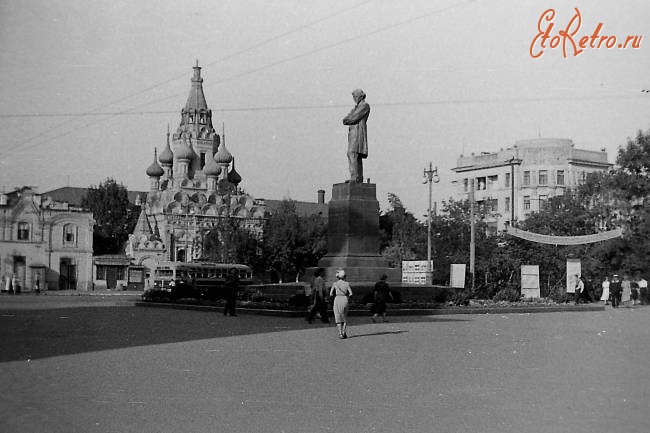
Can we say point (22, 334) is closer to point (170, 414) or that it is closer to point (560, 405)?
point (170, 414)

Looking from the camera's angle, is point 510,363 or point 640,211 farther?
point 640,211

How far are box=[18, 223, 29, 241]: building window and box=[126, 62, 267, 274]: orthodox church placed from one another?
69430 millimetres

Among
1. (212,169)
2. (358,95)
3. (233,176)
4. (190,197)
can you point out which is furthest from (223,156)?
(358,95)

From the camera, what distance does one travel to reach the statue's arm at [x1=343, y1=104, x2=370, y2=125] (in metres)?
28.0

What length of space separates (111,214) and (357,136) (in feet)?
264

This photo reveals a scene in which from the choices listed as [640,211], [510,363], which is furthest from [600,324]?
[640,211]

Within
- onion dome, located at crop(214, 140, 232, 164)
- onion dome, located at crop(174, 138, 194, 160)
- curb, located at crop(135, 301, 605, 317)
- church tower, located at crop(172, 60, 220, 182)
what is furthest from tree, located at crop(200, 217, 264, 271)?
curb, located at crop(135, 301, 605, 317)

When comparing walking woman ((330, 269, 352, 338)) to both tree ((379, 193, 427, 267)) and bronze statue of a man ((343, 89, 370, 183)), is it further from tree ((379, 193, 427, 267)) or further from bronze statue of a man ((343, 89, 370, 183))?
tree ((379, 193, 427, 267))

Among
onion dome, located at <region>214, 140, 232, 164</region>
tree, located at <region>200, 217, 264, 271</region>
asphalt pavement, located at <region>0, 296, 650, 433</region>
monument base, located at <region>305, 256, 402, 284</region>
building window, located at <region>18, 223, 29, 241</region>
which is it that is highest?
onion dome, located at <region>214, 140, 232, 164</region>

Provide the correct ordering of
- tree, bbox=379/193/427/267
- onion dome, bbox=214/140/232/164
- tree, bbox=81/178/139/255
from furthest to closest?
onion dome, bbox=214/140/232/164 → tree, bbox=81/178/139/255 → tree, bbox=379/193/427/267

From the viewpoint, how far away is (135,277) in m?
86.0

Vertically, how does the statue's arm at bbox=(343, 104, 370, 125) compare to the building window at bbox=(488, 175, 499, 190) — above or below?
below

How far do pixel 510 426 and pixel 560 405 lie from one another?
54.8 inches

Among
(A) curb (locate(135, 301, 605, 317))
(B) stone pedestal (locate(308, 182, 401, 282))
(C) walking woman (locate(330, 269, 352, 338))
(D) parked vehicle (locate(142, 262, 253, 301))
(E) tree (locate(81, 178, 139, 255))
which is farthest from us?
(E) tree (locate(81, 178, 139, 255))
